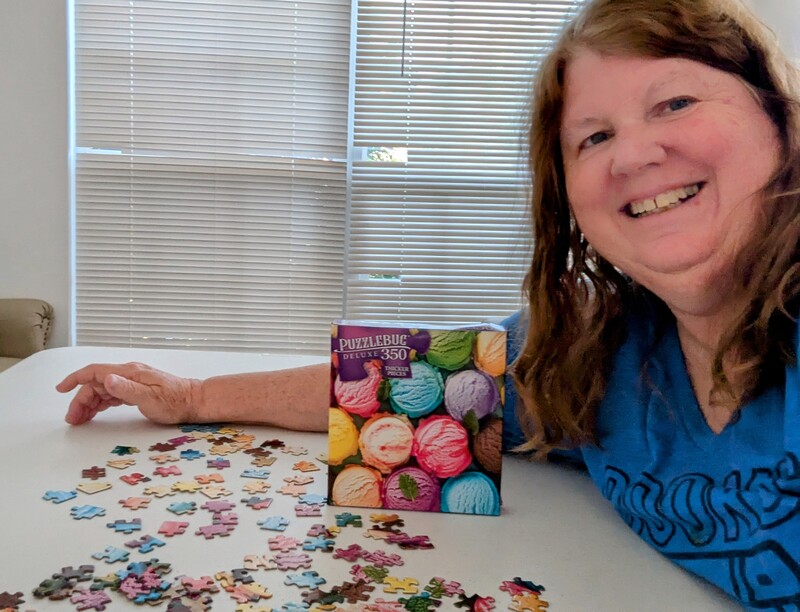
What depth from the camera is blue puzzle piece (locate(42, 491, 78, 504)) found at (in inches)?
39.3

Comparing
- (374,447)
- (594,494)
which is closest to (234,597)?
(374,447)

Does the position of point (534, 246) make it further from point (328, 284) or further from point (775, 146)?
point (328, 284)

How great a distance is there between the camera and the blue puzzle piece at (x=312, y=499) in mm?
1030

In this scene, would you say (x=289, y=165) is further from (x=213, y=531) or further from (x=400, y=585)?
(x=400, y=585)

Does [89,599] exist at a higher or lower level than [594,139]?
lower

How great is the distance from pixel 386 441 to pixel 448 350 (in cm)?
16

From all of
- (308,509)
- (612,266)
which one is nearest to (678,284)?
(612,266)

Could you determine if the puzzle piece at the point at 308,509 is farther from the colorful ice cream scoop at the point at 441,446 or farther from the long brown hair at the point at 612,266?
the long brown hair at the point at 612,266

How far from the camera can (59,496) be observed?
101 cm

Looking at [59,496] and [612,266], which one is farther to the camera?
[612,266]

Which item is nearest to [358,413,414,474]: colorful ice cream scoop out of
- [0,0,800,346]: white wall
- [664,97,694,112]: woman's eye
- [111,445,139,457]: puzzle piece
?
[111,445,139,457]: puzzle piece

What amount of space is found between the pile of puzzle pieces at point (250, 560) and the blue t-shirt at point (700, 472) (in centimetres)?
23

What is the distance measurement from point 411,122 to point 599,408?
9.88ft

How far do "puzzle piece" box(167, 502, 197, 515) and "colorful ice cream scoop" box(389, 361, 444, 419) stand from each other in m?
0.32
